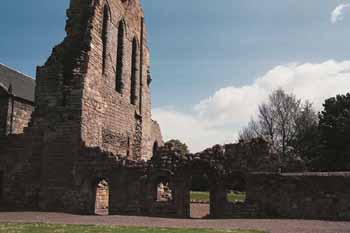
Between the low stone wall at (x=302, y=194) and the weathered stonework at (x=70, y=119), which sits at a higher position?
the weathered stonework at (x=70, y=119)

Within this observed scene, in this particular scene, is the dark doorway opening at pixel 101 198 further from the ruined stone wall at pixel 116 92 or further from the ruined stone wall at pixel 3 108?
the ruined stone wall at pixel 3 108

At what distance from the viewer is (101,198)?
53.4 feet

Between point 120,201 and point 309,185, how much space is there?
6.95 metres

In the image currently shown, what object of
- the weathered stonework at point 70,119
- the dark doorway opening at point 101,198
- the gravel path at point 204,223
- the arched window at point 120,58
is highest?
the arched window at point 120,58

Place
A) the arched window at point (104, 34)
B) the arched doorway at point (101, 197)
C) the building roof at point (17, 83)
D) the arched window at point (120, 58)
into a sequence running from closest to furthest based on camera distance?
the arched doorway at point (101, 197), the arched window at point (104, 34), the arched window at point (120, 58), the building roof at point (17, 83)

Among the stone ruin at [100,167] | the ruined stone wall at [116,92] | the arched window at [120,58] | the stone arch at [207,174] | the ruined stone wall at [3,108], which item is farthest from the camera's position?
the ruined stone wall at [3,108]

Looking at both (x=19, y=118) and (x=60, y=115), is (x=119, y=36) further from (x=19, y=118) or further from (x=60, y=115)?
Result: (x=19, y=118)

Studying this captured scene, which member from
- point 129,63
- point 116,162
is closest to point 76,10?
point 129,63

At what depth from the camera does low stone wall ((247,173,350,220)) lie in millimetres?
13522

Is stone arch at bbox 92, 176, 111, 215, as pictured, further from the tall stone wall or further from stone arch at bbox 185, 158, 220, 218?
the tall stone wall

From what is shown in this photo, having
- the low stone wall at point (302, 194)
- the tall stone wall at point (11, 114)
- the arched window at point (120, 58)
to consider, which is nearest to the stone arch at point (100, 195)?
the arched window at point (120, 58)

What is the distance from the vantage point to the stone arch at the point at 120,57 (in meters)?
19.4

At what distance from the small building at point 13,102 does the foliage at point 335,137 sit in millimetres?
21232

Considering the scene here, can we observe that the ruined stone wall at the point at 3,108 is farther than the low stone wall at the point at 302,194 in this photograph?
Yes
